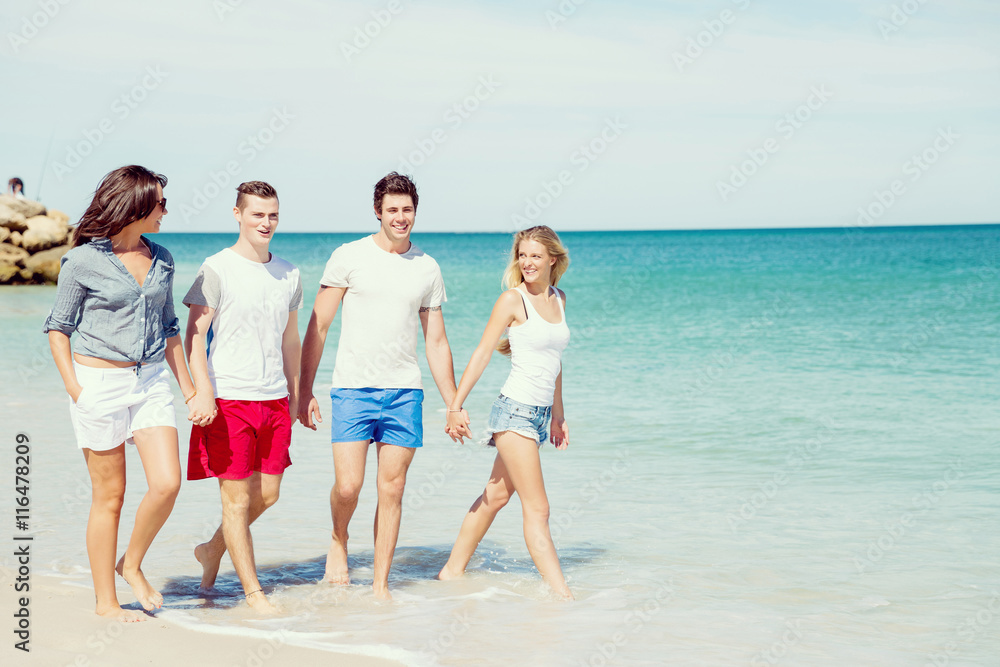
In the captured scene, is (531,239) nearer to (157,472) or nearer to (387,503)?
(387,503)

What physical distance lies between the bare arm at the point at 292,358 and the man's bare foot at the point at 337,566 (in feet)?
2.75

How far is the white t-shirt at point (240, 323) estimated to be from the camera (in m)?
4.30

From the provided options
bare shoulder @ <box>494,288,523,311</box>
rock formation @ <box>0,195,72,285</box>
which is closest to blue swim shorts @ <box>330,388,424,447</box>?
bare shoulder @ <box>494,288,523,311</box>

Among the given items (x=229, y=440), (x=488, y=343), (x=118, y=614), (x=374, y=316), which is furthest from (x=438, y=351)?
(x=118, y=614)

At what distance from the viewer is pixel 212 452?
4.34 m

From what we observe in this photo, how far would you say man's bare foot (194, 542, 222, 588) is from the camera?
483cm

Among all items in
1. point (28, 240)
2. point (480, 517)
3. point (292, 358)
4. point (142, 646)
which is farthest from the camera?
point (28, 240)

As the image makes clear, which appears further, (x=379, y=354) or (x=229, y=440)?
(x=379, y=354)

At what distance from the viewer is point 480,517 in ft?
16.9

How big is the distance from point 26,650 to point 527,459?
95.3 inches

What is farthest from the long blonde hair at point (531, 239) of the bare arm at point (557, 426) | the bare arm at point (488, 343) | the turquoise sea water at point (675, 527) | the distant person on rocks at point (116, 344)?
the distant person on rocks at point (116, 344)

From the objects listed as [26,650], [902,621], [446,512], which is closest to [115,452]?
[26,650]

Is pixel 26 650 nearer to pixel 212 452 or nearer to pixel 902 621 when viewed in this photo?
pixel 212 452

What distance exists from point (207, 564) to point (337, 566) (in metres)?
0.69
